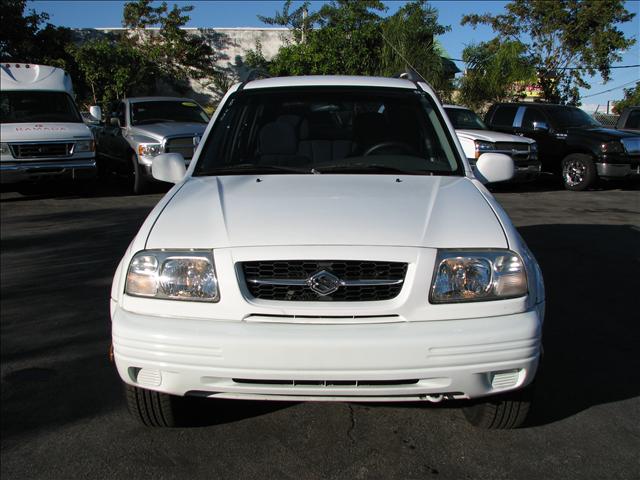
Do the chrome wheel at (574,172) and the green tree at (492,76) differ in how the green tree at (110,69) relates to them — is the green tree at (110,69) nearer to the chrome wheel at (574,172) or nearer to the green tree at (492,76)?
the green tree at (492,76)

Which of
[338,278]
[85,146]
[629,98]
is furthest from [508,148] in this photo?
[629,98]

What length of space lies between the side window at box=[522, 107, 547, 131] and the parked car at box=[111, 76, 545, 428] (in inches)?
451

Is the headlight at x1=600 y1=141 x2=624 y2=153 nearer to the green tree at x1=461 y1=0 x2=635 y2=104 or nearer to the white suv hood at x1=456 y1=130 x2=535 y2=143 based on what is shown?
the white suv hood at x1=456 y1=130 x2=535 y2=143

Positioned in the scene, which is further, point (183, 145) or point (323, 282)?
point (183, 145)

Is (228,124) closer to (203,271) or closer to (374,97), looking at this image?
(374,97)

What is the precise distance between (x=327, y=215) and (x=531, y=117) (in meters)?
12.1

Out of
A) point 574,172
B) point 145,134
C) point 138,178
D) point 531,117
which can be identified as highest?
point 531,117

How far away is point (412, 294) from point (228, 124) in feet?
6.92

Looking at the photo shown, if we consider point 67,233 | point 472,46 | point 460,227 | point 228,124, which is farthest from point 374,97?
point 472,46

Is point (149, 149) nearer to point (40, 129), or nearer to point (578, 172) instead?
point (40, 129)

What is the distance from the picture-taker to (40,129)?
10.5 meters

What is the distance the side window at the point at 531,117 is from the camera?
1358 centimetres

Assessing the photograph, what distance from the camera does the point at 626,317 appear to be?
478 centimetres

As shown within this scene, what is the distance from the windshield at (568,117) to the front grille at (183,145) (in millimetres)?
7698
